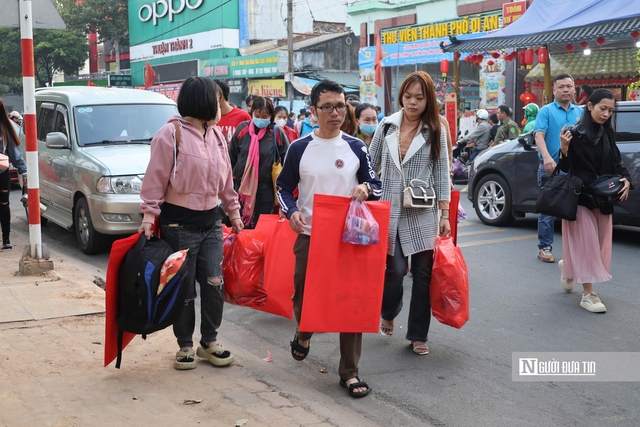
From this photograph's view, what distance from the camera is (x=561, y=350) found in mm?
5105

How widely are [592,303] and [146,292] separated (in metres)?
3.73

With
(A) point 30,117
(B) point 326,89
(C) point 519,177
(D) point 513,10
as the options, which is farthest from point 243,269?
(D) point 513,10

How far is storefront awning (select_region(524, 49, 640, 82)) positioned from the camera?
17.6 meters

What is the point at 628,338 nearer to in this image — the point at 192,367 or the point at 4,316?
the point at 192,367

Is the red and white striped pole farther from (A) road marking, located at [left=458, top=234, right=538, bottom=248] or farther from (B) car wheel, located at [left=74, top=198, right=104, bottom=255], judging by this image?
(A) road marking, located at [left=458, top=234, right=538, bottom=248]

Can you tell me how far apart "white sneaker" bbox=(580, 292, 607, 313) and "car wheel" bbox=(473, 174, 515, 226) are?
13.5 ft

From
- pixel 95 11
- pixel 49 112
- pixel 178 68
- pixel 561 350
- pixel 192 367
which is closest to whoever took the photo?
pixel 192 367

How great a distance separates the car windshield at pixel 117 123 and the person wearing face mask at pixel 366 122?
3.52 metres

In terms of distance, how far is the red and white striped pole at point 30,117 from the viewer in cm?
691

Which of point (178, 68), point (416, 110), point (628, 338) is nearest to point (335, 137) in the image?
point (416, 110)

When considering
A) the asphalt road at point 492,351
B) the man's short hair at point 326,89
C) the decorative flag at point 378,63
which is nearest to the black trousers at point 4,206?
the asphalt road at point 492,351

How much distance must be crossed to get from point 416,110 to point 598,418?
6.85ft

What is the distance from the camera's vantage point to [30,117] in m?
6.98

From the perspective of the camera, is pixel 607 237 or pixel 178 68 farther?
pixel 178 68
